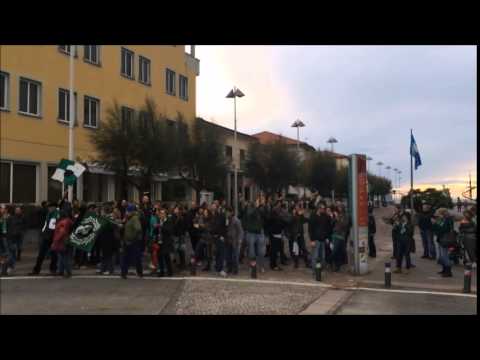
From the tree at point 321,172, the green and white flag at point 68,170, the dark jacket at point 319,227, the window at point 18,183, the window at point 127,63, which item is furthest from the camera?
the tree at point 321,172

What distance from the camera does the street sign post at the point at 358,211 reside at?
43.2 ft

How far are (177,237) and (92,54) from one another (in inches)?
648

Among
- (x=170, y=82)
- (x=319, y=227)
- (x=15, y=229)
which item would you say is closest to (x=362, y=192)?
(x=319, y=227)

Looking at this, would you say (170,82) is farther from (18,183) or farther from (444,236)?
(444,236)

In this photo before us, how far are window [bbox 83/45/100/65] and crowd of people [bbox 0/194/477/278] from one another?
13.6 metres

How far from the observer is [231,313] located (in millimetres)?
8523

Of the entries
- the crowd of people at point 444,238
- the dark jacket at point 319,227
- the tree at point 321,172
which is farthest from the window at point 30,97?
the tree at point 321,172

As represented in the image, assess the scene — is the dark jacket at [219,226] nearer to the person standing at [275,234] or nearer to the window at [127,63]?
the person standing at [275,234]

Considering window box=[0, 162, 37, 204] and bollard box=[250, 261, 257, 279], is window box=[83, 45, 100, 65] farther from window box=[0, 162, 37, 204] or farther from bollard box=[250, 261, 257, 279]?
bollard box=[250, 261, 257, 279]

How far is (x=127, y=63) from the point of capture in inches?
1187

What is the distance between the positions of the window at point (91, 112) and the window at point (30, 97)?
3519mm

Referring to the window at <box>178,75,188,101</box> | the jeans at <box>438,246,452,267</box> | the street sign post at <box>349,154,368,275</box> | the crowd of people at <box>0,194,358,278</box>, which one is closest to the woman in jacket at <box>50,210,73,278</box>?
the crowd of people at <box>0,194,358,278</box>
